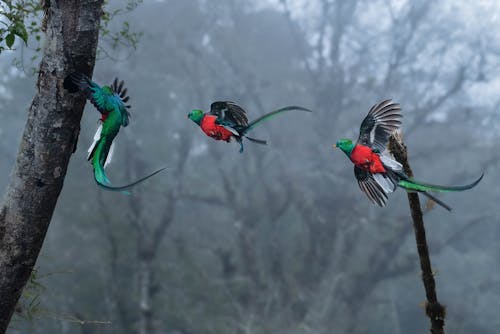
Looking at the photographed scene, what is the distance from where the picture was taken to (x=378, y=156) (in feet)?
3.43

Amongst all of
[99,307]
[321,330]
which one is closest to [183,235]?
[99,307]

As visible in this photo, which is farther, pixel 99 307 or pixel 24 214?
pixel 99 307

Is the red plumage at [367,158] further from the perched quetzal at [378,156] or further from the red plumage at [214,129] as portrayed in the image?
the red plumage at [214,129]

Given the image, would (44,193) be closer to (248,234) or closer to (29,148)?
(29,148)

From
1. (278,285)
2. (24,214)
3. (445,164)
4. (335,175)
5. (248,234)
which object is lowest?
(24,214)

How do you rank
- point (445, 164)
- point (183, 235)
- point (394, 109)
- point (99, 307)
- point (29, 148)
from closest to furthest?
1. point (394, 109)
2. point (29, 148)
3. point (99, 307)
4. point (183, 235)
5. point (445, 164)

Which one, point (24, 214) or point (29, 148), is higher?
point (29, 148)

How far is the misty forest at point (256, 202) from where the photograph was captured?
8.88m

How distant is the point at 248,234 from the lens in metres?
10.2

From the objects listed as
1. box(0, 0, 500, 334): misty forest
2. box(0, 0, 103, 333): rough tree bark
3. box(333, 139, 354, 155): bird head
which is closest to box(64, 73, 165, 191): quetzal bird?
box(0, 0, 103, 333): rough tree bark

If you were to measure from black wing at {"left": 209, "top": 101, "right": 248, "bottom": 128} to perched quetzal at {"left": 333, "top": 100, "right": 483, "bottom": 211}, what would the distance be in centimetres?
23

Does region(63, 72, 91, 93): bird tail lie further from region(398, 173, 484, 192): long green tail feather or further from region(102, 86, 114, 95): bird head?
region(398, 173, 484, 192): long green tail feather

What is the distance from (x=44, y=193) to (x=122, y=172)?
8369 mm

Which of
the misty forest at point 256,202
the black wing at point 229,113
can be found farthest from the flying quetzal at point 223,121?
the misty forest at point 256,202
